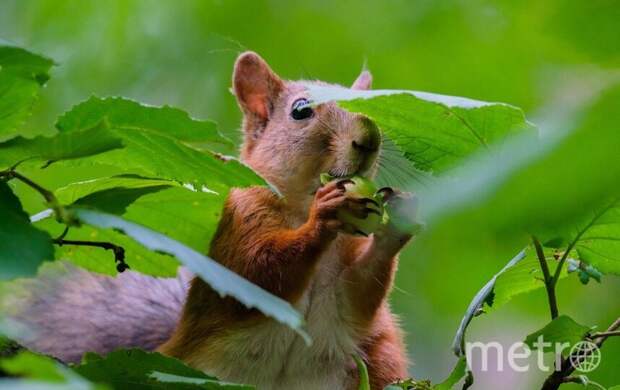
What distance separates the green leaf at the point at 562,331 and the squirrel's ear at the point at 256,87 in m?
1.25

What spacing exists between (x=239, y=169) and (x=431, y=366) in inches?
102

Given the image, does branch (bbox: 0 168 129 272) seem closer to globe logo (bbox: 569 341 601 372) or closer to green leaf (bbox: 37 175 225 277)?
green leaf (bbox: 37 175 225 277)

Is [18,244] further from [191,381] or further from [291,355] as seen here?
[291,355]

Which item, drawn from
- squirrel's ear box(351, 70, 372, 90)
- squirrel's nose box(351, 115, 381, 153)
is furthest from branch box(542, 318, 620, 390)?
squirrel's ear box(351, 70, 372, 90)

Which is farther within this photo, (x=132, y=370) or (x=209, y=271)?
(x=132, y=370)

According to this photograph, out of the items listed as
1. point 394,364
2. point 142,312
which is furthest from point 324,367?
point 142,312

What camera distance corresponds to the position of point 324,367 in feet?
5.85

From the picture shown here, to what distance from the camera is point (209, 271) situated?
2.06 ft

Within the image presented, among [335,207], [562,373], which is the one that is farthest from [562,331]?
[335,207]

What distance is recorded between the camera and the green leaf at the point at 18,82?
634mm

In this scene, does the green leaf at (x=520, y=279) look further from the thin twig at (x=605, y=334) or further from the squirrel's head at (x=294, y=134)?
the squirrel's head at (x=294, y=134)

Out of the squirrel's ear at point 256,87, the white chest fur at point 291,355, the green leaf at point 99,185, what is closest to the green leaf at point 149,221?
the green leaf at point 99,185

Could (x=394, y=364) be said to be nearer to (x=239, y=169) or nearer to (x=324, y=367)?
(x=324, y=367)

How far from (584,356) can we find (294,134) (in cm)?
106
